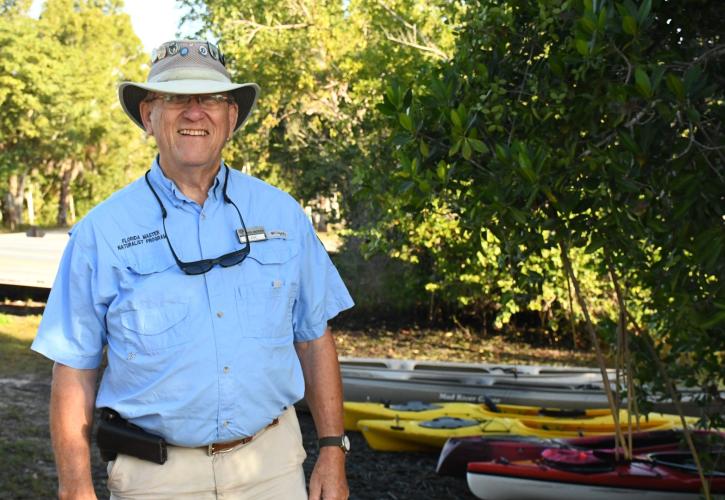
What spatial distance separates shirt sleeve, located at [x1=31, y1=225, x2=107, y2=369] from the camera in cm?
274

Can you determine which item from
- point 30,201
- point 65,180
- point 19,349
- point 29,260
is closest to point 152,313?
point 19,349

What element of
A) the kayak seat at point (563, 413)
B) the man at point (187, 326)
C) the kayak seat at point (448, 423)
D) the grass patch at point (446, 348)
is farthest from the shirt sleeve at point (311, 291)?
the grass patch at point (446, 348)

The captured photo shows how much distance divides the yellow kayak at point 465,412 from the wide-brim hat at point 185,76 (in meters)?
6.19

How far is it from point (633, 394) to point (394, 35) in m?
9.02

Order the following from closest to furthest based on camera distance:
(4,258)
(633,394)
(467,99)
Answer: (467,99) → (633,394) → (4,258)

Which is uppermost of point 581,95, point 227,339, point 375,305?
point 581,95

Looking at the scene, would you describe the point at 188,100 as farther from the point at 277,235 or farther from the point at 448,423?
the point at 448,423

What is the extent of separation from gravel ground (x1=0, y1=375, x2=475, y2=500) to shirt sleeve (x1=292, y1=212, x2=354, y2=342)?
432 centimetres

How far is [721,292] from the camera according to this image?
4039 mm

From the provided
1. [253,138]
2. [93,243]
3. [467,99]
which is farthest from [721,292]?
[253,138]

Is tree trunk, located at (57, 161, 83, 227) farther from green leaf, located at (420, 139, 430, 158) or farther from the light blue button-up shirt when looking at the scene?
the light blue button-up shirt

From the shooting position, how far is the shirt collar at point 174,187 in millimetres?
2910

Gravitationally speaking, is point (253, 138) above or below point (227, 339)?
above

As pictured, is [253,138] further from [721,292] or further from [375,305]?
[721,292]
